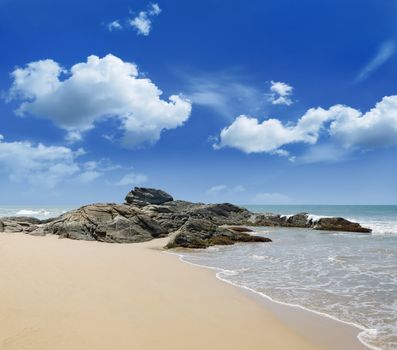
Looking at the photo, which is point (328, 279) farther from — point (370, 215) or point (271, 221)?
point (370, 215)

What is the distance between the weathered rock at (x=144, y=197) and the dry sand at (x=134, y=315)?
47029 mm

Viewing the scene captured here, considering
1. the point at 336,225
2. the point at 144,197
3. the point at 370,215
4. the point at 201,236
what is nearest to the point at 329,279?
the point at 201,236

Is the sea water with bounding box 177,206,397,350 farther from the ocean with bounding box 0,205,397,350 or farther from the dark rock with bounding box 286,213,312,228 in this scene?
the dark rock with bounding box 286,213,312,228

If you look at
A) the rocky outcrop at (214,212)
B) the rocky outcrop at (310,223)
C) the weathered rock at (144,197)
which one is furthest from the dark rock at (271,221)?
the weathered rock at (144,197)

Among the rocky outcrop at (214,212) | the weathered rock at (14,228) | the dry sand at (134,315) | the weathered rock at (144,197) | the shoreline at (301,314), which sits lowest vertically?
the shoreline at (301,314)

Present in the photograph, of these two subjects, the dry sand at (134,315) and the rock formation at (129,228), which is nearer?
the dry sand at (134,315)

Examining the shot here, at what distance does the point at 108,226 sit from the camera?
26.1m

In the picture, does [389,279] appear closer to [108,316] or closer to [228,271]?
[228,271]

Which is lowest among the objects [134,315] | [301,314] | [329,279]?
[301,314]

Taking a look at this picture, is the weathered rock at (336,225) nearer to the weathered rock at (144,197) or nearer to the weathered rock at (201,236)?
the weathered rock at (201,236)

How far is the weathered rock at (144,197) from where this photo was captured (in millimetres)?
59594

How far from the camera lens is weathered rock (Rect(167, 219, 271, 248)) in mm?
23109

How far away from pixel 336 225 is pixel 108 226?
87.4 ft

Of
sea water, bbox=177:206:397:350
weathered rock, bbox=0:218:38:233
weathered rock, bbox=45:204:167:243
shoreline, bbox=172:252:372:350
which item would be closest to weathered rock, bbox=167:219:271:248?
sea water, bbox=177:206:397:350
